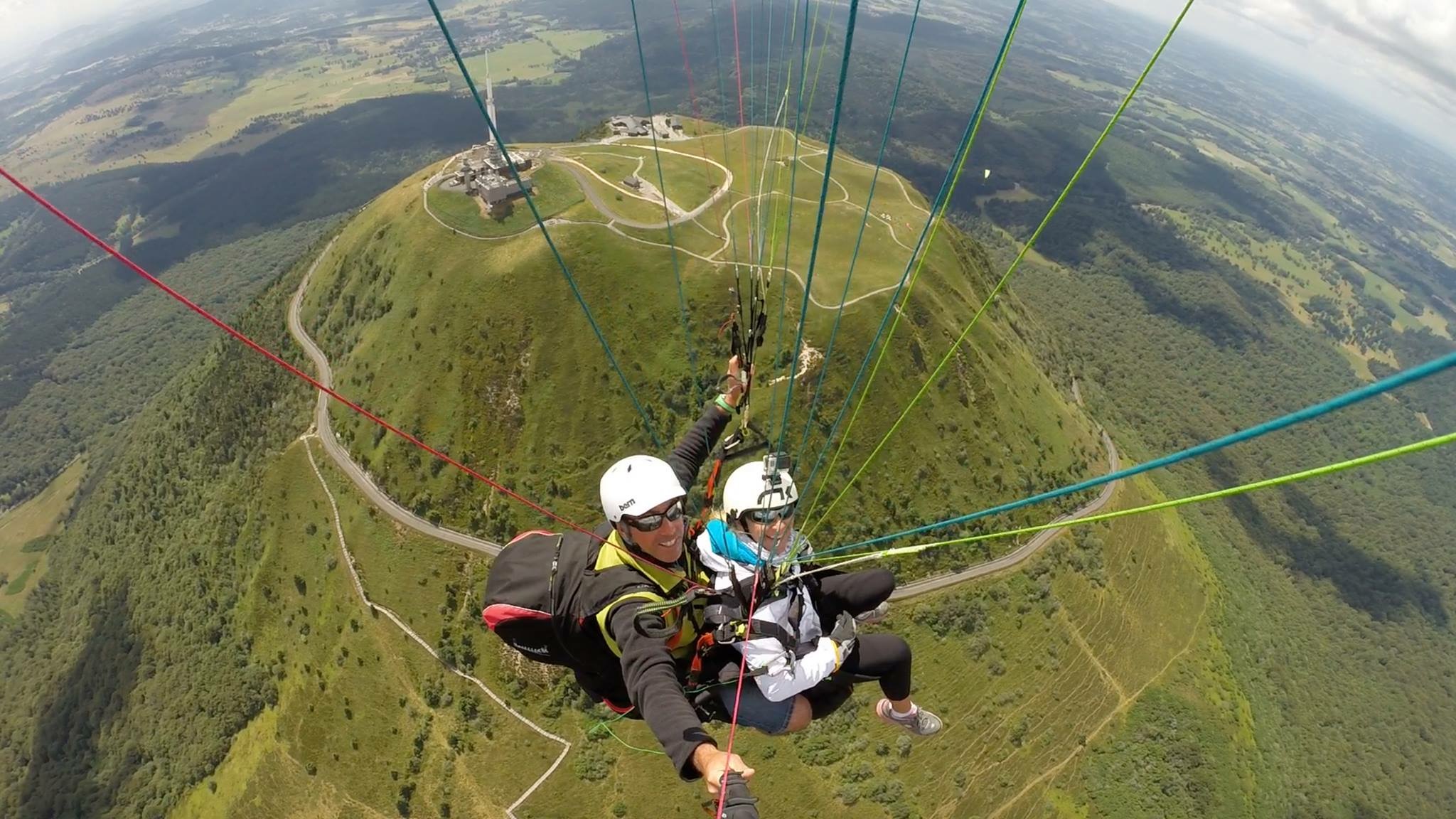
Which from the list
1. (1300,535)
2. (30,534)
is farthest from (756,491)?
(30,534)

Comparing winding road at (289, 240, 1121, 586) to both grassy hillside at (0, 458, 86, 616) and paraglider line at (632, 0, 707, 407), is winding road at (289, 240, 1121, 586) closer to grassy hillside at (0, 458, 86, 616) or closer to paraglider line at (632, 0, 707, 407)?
paraglider line at (632, 0, 707, 407)

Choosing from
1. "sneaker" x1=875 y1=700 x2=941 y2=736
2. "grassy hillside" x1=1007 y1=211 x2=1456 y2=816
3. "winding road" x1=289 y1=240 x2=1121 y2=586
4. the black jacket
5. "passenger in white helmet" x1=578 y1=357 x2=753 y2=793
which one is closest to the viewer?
the black jacket

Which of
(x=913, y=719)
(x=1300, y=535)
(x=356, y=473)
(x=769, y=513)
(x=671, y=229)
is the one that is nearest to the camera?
(x=769, y=513)

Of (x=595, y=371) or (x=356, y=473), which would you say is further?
(x=595, y=371)

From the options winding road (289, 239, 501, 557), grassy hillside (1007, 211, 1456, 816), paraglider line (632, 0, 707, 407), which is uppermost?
paraglider line (632, 0, 707, 407)

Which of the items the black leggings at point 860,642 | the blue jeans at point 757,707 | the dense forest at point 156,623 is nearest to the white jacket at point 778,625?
the blue jeans at point 757,707

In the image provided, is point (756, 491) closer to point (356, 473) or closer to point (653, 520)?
point (653, 520)

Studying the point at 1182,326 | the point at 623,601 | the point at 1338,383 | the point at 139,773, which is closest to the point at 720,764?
the point at 623,601

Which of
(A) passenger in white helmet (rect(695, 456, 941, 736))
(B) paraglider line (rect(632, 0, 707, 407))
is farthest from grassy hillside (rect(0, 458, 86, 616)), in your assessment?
(A) passenger in white helmet (rect(695, 456, 941, 736))
